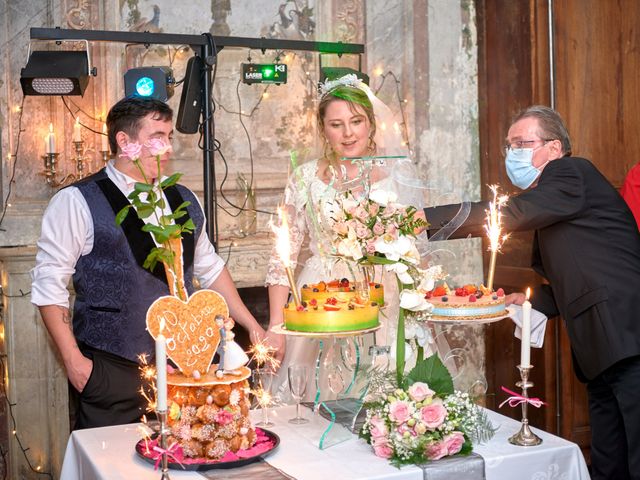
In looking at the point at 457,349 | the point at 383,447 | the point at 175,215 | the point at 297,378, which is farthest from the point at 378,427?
the point at 457,349

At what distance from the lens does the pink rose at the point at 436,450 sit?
2.29 m

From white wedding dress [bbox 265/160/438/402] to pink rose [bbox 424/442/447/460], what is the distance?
116 cm

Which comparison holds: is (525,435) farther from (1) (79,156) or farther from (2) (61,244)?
(1) (79,156)

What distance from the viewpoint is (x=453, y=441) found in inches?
91.0

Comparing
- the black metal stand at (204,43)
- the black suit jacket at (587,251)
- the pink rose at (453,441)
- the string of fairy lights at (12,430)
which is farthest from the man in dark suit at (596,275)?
the string of fairy lights at (12,430)

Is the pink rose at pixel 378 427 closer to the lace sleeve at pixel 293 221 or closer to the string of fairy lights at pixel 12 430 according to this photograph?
the lace sleeve at pixel 293 221

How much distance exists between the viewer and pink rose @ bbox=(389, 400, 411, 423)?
2.30 m

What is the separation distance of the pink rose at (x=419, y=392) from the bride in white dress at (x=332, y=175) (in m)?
1.21

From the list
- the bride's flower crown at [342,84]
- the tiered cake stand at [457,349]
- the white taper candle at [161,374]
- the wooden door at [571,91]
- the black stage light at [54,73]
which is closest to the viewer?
the white taper candle at [161,374]

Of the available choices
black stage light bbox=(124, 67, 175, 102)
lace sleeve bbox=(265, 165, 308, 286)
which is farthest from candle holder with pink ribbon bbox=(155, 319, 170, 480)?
black stage light bbox=(124, 67, 175, 102)

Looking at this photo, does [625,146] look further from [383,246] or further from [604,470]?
[383,246]

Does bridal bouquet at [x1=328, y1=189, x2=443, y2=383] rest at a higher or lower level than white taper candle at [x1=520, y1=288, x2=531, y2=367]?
higher

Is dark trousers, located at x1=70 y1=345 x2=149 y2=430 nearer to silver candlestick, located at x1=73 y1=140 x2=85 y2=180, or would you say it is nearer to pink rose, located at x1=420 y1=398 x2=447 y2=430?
pink rose, located at x1=420 y1=398 x2=447 y2=430

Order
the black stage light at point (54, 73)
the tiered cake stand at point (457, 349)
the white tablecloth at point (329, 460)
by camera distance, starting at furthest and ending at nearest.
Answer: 1. the black stage light at point (54, 73)
2. the tiered cake stand at point (457, 349)
3. the white tablecloth at point (329, 460)
